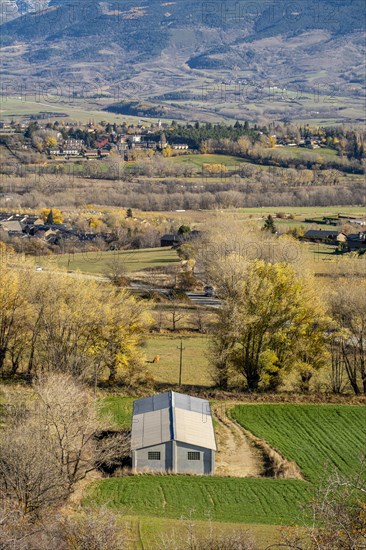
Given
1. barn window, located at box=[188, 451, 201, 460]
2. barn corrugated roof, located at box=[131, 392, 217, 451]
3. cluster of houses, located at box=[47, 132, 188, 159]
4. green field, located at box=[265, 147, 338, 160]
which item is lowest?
barn window, located at box=[188, 451, 201, 460]

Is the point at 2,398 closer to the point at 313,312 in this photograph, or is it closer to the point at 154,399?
the point at 154,399

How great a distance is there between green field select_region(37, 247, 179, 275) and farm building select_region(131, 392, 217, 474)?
1024 inches

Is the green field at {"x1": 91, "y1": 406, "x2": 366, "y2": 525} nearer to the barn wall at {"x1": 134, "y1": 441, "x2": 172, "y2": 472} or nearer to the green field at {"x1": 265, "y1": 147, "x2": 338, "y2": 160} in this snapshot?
the barn wall at {"x1": 134, "y1": 441, "x2": 172, "y2": 472}

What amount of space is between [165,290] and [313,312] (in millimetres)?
17494

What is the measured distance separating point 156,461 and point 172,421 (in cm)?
132

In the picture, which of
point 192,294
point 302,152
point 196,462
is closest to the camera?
point 196,462

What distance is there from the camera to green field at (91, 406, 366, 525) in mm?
17031

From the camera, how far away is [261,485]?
18562 millimetres

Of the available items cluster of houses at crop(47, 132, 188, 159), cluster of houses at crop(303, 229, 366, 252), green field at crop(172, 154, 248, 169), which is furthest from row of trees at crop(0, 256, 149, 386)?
cluster of houses at crop(47, 132, 188, 159)

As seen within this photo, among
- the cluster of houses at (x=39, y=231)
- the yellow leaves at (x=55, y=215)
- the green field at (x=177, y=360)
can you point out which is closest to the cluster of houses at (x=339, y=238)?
the cluster of houses at (x=39, y=231)

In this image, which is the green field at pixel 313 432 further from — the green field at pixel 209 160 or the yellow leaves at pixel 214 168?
the green field at pixel 209 160

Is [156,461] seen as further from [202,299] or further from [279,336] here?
[202,299]

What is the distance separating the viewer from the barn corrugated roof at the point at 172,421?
65.6 ft

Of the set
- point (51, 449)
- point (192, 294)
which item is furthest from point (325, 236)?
point (51, 449)
